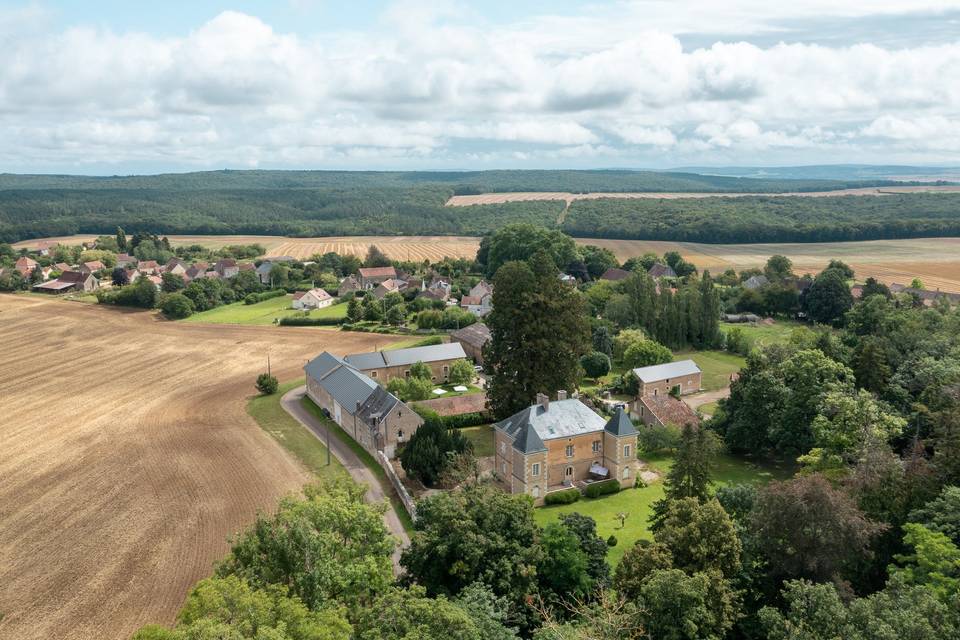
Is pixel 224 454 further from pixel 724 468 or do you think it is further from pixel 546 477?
pixel 724 468

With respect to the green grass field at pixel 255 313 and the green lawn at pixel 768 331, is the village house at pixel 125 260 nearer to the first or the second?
the green grass field at pixel 255 313

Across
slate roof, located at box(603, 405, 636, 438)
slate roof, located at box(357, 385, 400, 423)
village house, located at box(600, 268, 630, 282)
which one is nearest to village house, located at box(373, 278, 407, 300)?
village house, located at box(600, 268, 630, 282)

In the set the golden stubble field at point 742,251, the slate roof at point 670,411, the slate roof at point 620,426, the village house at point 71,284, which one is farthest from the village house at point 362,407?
the golden stubble field at point 742,251

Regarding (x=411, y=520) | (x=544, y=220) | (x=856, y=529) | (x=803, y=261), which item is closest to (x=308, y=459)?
(x=411, y=520)

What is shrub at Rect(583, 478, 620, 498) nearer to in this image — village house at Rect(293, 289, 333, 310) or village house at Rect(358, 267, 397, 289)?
village house at Rect(293, 289, 333, 310)

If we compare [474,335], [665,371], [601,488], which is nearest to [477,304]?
[474,335]
